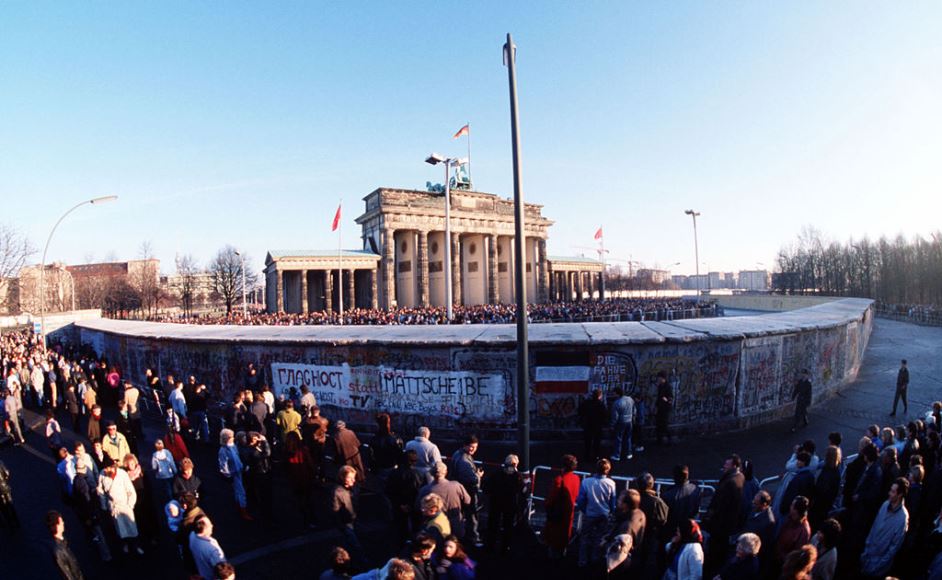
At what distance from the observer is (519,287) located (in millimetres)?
7332

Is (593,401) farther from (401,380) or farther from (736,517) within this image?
(401,380)

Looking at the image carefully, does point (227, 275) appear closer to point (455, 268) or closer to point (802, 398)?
point (455, 268)

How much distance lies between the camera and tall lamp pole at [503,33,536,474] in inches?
278

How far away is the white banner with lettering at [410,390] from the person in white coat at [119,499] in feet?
18.8

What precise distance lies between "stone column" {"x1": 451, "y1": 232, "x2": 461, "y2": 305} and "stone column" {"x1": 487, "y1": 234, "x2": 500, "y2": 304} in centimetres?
388

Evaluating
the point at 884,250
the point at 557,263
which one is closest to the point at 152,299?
the point at 557,263

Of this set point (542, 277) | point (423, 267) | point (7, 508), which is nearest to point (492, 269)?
point (542, 277)

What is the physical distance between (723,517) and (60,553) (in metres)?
7.05

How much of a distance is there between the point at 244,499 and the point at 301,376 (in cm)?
540

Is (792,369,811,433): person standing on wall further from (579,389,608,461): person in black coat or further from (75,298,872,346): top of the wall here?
(579,389,608,461): person in black coat

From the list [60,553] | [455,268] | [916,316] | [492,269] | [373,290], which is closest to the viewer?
[60,553]

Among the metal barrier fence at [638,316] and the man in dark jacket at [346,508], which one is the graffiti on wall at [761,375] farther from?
the metal barrier fence at [638,316]

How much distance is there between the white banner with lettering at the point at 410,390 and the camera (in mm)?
10759

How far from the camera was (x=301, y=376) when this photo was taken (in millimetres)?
12625
